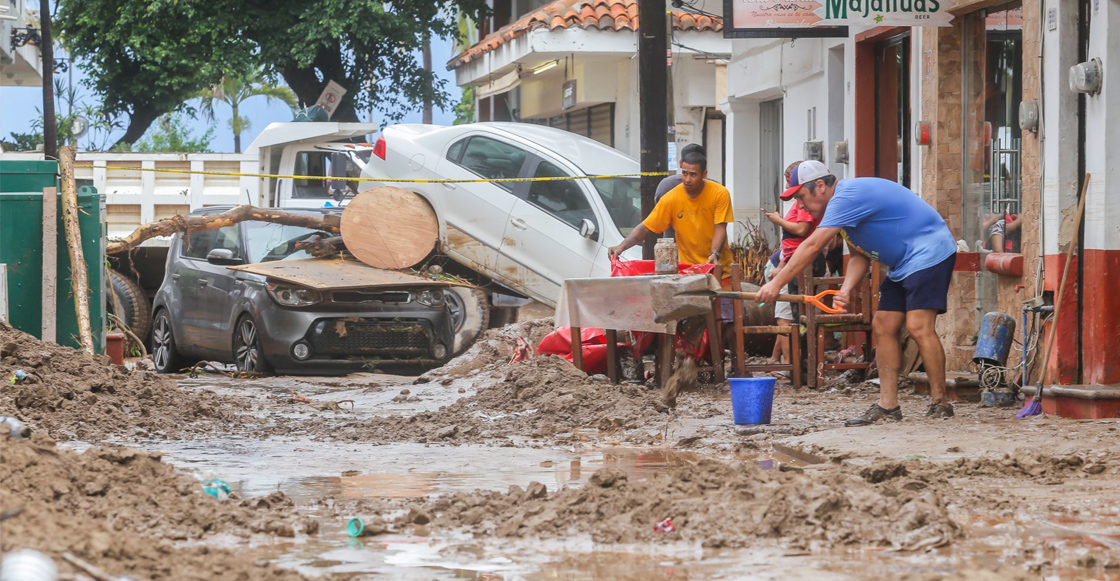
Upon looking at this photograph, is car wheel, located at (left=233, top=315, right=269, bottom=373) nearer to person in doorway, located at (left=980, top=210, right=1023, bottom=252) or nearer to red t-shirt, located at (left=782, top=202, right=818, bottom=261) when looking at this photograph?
red t-shirt, located at (left=782, top=202, right=818, bottom=261)

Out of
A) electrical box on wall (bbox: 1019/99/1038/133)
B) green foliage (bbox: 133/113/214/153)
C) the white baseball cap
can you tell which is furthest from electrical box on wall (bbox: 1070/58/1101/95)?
green foliage (bbox: 133/113/214/153)

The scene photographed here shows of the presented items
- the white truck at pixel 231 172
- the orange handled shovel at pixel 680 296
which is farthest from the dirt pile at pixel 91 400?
the white truck at pixel 231 172

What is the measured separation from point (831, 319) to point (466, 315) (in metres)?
4.27

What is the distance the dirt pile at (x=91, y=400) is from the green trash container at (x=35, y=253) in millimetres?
1494

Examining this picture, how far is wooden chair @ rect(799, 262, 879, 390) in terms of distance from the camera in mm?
11188

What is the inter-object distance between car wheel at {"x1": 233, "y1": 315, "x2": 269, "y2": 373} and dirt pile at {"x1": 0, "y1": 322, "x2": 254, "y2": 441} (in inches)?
113

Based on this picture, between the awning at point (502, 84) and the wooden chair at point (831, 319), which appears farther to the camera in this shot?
the awning at point (502, 84)

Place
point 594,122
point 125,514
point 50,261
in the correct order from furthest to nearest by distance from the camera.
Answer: point 594,122 → point 50,261 → point 125,514

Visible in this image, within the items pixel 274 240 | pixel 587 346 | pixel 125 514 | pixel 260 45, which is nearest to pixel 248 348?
pixel 274 240

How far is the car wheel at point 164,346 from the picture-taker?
15.2 m

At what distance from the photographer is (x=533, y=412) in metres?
9.83

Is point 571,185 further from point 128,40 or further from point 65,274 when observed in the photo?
point 128,40

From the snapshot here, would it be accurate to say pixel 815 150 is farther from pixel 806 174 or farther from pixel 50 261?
pixel 50 261

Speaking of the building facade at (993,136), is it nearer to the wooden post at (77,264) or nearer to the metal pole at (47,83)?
the wooden post at (77,264)
